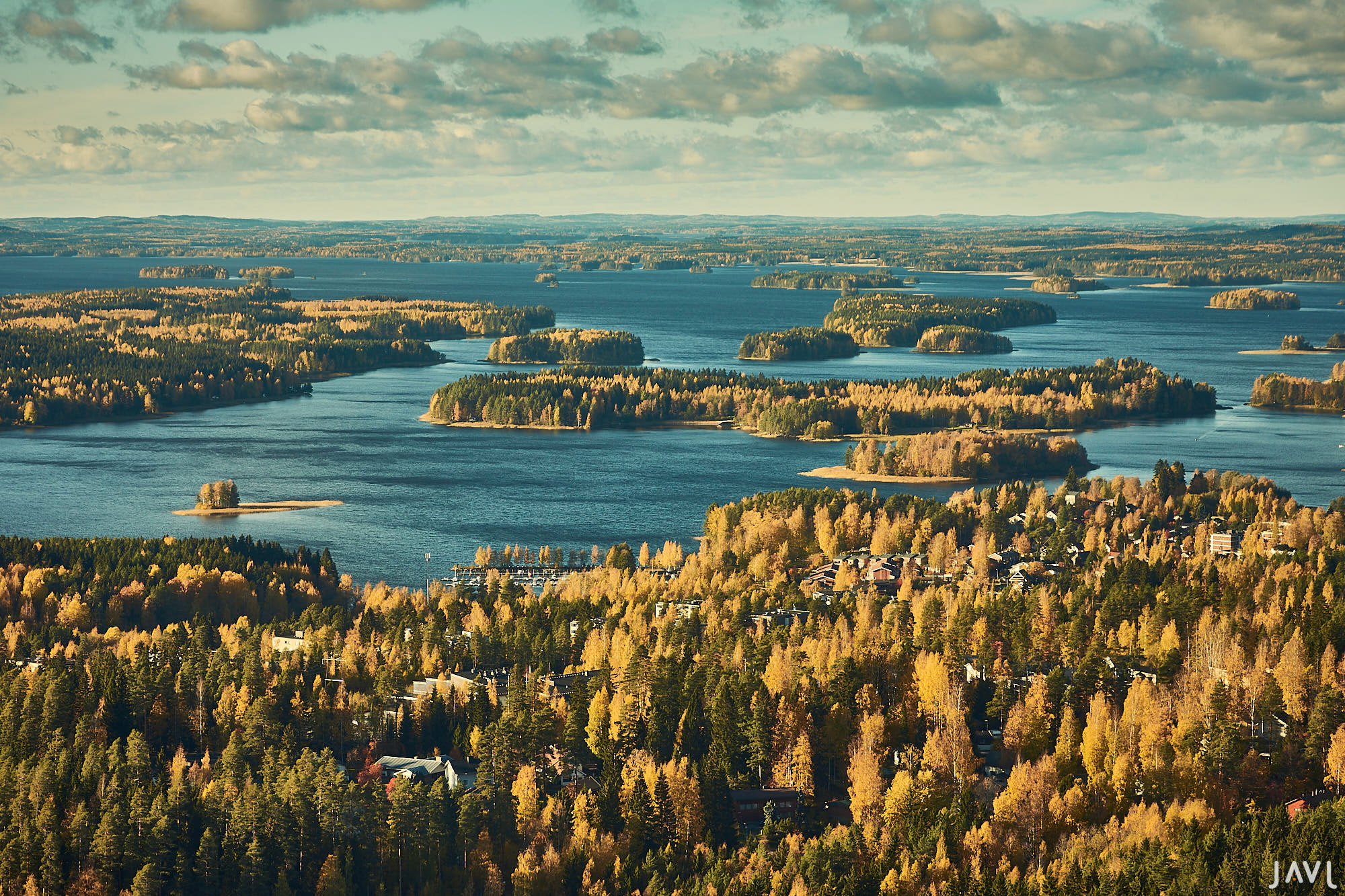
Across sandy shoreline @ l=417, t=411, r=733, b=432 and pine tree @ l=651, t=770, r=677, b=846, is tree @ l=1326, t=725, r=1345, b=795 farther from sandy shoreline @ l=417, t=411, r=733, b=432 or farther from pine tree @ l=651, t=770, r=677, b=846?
sandy shoreline @ l=417, t=411, r=733, b=432

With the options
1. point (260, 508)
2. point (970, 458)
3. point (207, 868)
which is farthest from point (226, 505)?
point (207, 868)

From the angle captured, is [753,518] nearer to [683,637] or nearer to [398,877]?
[683,637]

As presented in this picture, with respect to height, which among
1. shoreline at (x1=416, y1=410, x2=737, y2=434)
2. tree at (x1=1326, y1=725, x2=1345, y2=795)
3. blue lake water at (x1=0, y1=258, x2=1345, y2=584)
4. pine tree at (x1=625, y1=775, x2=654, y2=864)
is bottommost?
shoreline at (x1=416, y1=410, x2=737, y2=434)

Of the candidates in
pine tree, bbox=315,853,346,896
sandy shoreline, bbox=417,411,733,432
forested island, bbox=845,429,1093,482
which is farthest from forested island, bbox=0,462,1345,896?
sandy shoreline, bbox=417,411,733,432

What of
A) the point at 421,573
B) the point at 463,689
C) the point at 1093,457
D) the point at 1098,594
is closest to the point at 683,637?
the point at 463,689

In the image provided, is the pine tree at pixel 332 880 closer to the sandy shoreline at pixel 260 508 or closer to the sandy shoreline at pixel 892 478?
the sandy shoreline at pixel 260 508

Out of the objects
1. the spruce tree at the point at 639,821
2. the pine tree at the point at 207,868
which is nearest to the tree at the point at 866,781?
the spruce tree at the point at 639,821

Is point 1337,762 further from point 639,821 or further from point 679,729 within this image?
point 639,821
